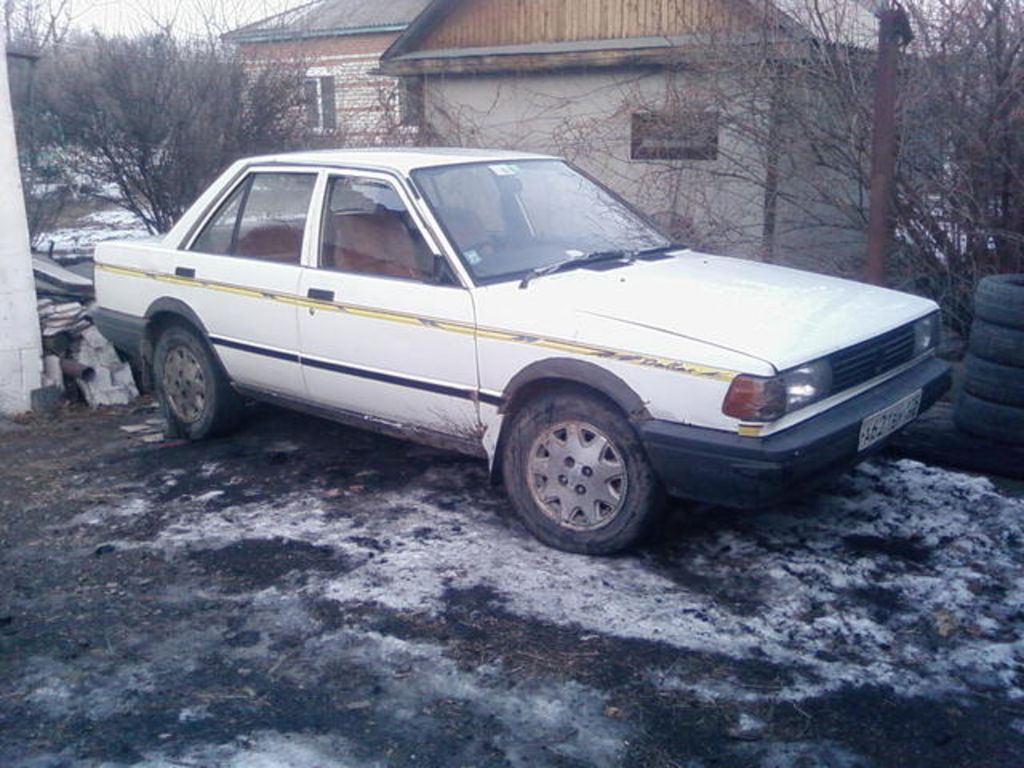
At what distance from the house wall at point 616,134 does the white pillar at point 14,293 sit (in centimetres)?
526

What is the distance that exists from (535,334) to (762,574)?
141cm

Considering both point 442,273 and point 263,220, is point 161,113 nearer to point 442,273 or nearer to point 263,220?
point 263,220

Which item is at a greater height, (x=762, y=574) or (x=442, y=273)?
(x=442, y=273)

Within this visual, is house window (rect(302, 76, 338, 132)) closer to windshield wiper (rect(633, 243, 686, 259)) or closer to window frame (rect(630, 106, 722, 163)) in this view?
window frame (rect(630, 106, 722, 163))

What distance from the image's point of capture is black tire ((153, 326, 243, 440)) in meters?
6.37

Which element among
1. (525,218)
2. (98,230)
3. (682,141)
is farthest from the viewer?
(98,230)

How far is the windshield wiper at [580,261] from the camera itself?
4971mm

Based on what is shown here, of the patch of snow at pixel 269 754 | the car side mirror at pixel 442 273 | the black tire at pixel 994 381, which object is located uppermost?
the car side mirror at pixel 442 273

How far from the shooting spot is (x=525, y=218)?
5.44 m

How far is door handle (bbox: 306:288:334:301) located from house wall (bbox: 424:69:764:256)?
459 centimetres

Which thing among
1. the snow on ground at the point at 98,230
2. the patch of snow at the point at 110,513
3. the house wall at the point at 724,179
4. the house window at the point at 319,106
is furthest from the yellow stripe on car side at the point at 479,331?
the snow on ground at the point at 98,230

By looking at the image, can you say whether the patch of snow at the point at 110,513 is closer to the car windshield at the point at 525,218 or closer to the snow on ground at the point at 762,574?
the snow on ground at the point at 762,574

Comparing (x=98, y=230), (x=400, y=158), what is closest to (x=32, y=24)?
(x=98, y=230)

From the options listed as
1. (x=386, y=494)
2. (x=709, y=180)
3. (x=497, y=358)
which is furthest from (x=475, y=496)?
(x=709, y=180)
